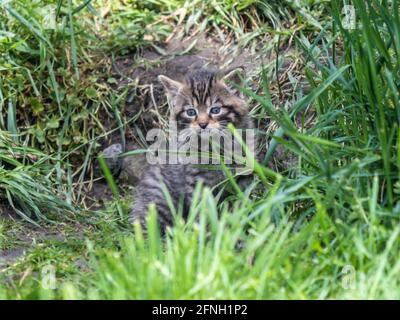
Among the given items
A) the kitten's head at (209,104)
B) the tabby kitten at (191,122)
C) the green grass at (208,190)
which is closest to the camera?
the green grass at (208,190)

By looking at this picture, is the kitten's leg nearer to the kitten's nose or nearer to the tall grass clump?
the kitten's nose

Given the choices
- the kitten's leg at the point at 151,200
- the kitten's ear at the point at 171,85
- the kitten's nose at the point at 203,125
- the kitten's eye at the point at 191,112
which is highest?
the kitten's ear at the point at 171,85

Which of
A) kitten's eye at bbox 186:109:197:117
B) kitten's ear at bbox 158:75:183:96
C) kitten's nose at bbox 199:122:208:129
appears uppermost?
kitten's ear at bbox 158:75:183:96

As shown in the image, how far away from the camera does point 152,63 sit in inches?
321

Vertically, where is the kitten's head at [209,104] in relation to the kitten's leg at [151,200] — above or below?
above

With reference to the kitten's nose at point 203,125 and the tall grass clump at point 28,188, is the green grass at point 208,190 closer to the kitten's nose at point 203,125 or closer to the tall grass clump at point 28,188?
the tall grass clump at point 28,188

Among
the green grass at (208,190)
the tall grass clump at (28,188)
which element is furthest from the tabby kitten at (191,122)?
the tall grass clump at (28,188)

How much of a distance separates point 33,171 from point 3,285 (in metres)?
2.21

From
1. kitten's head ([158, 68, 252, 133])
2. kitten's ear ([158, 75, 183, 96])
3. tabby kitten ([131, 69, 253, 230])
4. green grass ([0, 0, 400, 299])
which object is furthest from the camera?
kitten's ear ([158, 75, 183, 96])

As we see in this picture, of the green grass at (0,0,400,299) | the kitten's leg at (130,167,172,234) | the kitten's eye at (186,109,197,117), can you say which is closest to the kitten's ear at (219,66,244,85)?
the kitten's eye at (186,109,197,117)

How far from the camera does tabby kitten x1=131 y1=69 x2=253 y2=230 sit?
6.38 metres

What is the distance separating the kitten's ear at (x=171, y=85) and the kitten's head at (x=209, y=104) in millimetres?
23

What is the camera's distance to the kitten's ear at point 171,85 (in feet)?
22.4

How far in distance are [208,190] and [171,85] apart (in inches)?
112
